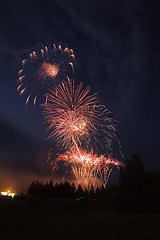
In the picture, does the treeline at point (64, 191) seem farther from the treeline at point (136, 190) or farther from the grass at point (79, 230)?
the grass at point (79, 230)

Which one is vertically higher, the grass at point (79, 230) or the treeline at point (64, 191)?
the treeline at point (64, 191)

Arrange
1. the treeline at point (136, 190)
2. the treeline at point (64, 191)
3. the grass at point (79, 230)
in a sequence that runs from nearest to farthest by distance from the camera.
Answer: the grass at point (79, 230), the treeline at point (136, 190), the treeline at point (64, 191)

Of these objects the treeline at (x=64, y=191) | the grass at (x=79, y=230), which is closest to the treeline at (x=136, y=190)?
the grass at (x=79, y=230)

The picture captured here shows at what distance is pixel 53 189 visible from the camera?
179ft

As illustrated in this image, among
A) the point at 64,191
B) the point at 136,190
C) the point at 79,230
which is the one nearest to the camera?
the point at 79,230

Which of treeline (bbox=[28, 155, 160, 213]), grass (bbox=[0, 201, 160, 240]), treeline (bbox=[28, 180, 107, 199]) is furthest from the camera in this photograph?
treeline (bbox=[28, 180, 107, 199])

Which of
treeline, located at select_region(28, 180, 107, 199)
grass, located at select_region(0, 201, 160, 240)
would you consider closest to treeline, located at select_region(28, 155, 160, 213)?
grass, located at select_region(0, 201, 160, 240)

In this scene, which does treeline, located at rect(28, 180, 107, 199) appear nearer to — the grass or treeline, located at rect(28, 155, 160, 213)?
treeline, located at rect(28, 155, 160, 213)

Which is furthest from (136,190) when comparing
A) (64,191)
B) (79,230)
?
(64,191)

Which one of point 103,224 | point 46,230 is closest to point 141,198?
point 103,224

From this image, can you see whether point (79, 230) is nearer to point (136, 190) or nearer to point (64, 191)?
point (136, 190)

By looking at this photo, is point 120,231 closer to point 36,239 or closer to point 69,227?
point 69,227

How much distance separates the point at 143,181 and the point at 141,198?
235cm

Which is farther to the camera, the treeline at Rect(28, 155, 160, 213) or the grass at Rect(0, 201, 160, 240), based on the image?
the treeline at Rect(28, 155, 160, 213)
